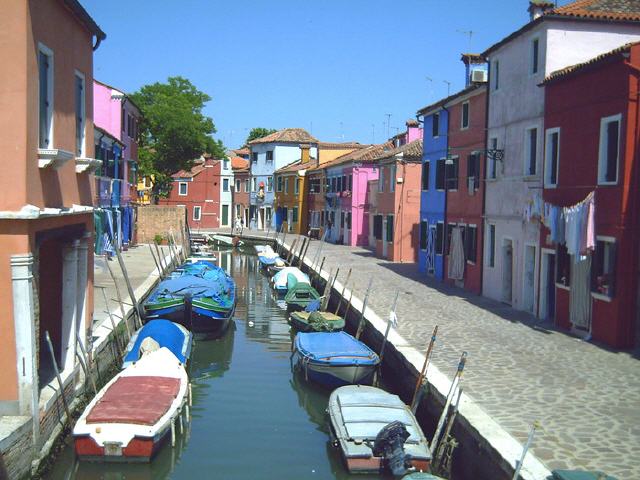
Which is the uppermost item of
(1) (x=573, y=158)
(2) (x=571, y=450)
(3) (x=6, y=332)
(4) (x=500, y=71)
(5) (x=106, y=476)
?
(4) (x=500, y=71)

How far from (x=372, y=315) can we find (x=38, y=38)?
11.9 m

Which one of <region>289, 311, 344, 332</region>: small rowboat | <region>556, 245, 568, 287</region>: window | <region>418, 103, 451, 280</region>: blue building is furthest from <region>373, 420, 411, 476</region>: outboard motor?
<region>418, 103, 451, 280</region>: blue building

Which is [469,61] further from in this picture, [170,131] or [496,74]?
[170,131]

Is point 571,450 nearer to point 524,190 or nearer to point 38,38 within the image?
point 38,38

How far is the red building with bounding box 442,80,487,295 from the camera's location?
78.9ft

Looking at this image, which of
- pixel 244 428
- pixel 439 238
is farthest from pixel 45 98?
pixel 439 238

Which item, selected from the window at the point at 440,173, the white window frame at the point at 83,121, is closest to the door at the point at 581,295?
the white window frame at the point at 83,121

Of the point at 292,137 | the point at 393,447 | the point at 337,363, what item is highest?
the point at 292,137

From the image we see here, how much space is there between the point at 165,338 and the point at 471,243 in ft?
41.7

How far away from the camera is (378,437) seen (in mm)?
10438

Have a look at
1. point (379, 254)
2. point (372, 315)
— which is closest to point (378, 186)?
point (379, 254)

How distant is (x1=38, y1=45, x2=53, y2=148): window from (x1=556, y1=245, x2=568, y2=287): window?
12.1m

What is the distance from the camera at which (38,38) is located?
10.1 metres

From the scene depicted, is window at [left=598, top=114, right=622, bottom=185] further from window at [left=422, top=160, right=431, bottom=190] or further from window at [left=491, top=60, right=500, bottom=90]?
window at [left=422, top=160, right=431, bottom=190]
